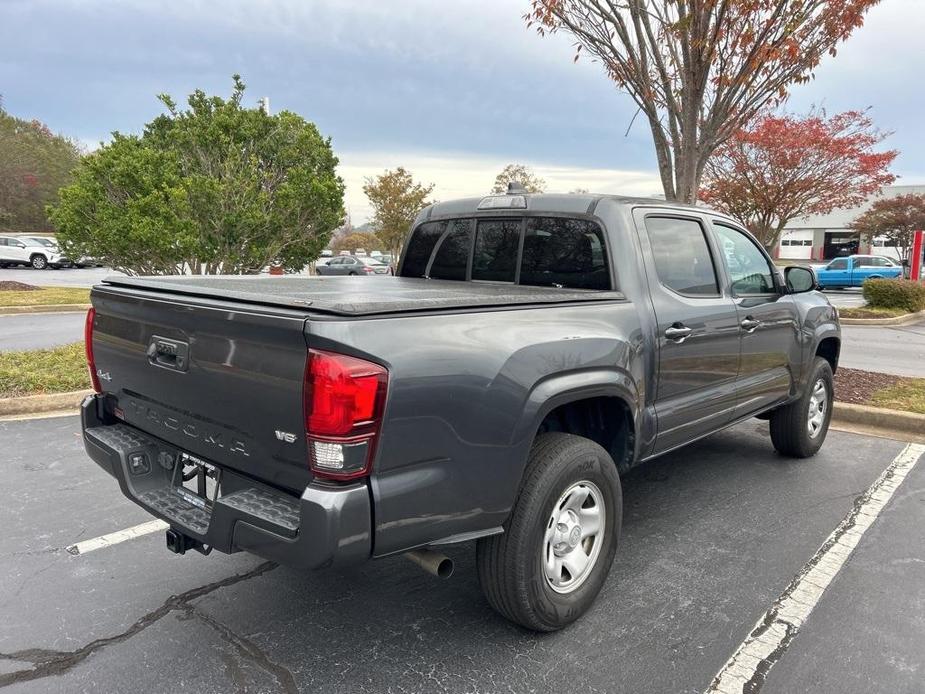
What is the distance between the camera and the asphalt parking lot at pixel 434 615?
2555 millimetres

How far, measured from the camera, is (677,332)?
11.3 ft

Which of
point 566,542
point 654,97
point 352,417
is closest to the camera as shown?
point 352,417

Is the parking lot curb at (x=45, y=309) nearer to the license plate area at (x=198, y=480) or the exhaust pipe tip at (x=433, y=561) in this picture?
the license plate area at (x=198, y=480)

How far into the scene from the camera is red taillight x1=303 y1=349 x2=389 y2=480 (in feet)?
6.79

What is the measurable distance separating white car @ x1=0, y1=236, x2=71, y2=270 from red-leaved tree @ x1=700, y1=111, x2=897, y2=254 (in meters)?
30.2

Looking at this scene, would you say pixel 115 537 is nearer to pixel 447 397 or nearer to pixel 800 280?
pixel 447 397

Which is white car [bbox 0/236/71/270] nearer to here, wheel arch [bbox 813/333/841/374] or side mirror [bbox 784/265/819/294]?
wheel arch [bbox 813/333/841/374]

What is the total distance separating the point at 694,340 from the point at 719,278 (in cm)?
66

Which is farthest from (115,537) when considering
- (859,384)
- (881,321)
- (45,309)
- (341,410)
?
(881,321)

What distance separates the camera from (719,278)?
4.06 metres

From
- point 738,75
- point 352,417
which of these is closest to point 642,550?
point 352,417

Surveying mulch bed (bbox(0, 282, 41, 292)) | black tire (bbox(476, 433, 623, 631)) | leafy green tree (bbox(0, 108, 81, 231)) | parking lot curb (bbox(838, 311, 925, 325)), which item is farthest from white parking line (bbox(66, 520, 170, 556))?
leafy green tree (bbox(0, 108, 81, 231))

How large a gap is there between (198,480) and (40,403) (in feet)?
14.7

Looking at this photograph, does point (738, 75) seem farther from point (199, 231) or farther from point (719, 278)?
point (199, 231)
